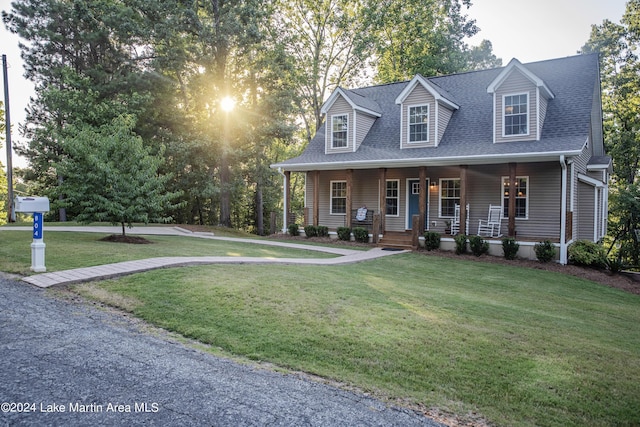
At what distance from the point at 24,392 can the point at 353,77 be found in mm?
28051

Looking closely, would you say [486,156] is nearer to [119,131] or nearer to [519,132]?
[519,132]

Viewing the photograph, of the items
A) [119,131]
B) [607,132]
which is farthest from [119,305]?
[607,132]

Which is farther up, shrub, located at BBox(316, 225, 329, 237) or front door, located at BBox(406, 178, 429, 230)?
front door, located at BBox(406, 178, 429, 230)

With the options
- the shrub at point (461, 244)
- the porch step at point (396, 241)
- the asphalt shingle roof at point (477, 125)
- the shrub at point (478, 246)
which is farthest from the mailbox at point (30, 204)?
the shrub at point (478, 246)

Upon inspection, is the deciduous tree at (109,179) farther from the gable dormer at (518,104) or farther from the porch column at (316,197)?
the gable dormer at (518,104)

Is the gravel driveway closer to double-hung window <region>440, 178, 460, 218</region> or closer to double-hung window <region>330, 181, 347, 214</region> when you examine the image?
double-hung window <region>440, 178, 460, 218</region>

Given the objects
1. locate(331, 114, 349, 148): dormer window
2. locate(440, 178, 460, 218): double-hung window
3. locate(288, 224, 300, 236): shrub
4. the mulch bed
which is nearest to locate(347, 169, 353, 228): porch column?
locate(331, 114, 349, 148): dormer window

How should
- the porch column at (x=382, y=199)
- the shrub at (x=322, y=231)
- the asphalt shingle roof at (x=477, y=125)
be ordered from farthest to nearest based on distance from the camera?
the shrub at (x=322, y=231), the porch column at (x=382, y=199), the asphalt shingle roof at (x=477, y=125)

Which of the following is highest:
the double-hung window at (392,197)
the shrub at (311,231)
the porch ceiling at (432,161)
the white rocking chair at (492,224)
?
the porch ceiling at (432,161)

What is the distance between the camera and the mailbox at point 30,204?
7.75 meters

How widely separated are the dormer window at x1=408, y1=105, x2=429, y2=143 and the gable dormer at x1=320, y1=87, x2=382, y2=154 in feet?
7.62

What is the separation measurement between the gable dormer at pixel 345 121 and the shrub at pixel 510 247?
732 cm

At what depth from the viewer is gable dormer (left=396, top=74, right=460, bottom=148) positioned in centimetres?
1591

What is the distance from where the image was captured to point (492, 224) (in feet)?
48.1
